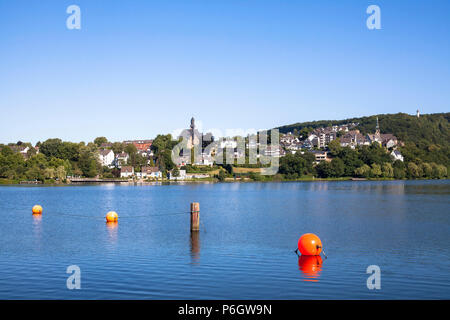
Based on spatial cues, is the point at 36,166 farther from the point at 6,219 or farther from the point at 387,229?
the point at 387,229

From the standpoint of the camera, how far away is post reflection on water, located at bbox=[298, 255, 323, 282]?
51.3ft

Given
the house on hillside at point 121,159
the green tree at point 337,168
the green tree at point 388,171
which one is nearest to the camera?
the green tree at point 388,171

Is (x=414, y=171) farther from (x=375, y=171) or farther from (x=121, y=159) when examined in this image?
(x=121, y=159)

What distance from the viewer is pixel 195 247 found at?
2184 cm

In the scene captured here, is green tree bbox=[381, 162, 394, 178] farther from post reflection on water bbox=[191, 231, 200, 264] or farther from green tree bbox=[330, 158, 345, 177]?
post reflection on water bbox=[191, 231, 200, 264]

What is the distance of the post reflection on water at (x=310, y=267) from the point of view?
15.6 meters

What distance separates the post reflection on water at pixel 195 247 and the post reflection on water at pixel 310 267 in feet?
13.1

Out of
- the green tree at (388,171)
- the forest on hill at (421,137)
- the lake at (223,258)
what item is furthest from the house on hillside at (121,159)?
the lake at (223,258)

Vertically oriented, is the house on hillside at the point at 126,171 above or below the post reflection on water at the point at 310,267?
above

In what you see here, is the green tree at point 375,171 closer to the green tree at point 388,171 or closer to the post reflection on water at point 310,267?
the green tree at point 388,171

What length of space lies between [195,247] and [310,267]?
6.43 metres

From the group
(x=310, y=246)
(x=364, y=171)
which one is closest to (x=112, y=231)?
(x=310, y=246)

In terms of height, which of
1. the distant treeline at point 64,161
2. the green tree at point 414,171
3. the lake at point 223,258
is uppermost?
the distant treeline at point 64,161
